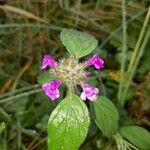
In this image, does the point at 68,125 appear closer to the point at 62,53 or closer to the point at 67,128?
the point at 67,128

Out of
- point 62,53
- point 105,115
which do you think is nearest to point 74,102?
point 105,115

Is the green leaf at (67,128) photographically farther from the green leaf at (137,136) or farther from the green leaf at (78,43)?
the green leaf at (137,136)

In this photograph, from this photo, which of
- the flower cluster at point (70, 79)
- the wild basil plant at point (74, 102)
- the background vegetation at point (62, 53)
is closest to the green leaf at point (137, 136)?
the wild basil plant at point (74, 102)

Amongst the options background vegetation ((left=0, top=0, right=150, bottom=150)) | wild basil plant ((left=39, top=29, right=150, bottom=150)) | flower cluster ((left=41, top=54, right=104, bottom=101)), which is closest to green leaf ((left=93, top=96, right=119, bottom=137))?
wild basil plant ((left=39, top=29, right=150, bottom=150))

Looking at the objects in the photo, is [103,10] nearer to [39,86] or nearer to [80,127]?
[39,86]

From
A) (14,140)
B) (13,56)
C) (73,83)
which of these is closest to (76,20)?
(13,56)

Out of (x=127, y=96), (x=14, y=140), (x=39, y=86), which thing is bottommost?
(x=14, y=140)
